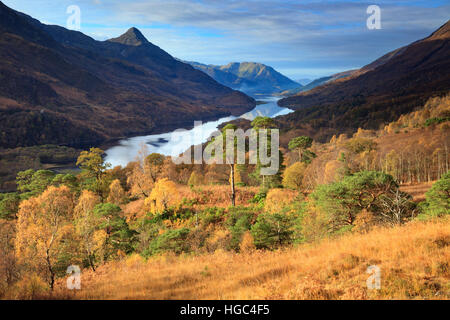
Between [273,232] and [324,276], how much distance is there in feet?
41.7

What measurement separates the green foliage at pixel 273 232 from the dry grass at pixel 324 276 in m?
9.13

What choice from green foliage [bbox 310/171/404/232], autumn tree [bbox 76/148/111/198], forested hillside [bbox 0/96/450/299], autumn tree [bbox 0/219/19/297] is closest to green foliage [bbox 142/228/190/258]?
forested hillside [bbox 0/96/450/299]

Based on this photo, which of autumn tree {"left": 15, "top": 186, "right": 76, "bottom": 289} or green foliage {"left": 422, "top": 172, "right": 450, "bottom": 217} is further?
green foliage {"left": 422, "top": 172, "right": 450, "bottom": 217}

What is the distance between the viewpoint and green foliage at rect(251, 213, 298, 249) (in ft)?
67.5

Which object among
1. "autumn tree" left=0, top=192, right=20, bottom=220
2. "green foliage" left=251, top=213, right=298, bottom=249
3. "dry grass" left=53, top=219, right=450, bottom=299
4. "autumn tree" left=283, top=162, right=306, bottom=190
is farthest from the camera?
"autumn tree" left=283, top=162, right=306, bottom=190

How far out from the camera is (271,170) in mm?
37375

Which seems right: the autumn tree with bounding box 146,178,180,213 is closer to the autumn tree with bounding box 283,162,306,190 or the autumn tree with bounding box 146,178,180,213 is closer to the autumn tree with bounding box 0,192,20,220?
the autumn tree with bounding box 283,162,306,190

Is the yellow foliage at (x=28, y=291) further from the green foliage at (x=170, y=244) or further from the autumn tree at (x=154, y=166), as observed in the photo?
the autumn tree at (x=154, y=166)

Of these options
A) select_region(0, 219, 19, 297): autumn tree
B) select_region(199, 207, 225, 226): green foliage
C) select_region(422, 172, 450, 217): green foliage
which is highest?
select_region(422, 172, 450, 217): green foliage

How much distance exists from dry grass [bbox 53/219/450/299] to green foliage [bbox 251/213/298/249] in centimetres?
913

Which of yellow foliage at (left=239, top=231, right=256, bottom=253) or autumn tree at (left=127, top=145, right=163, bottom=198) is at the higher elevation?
autumn tree at (left=127, top=145, right=163, bottom=198)

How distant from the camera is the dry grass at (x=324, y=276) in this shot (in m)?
7.23

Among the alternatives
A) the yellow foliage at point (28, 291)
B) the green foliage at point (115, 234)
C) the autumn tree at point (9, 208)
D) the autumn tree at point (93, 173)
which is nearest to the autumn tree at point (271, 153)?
the green foliage at point (115, 234)
